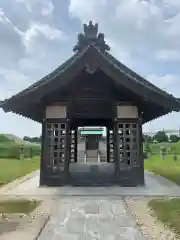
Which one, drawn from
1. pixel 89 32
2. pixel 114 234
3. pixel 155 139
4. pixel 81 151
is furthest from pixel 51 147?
pixel 155 139

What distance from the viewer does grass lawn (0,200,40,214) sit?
5.68 m

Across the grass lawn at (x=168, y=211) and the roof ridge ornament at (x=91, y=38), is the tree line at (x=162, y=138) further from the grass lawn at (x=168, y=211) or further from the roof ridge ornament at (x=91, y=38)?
the grass lawn at (x=168, y=211)

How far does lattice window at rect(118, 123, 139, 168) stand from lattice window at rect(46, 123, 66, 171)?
162 cm

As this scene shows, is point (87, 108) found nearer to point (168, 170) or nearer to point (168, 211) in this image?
point (168, 211)

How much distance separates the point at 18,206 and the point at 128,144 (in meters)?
3.89

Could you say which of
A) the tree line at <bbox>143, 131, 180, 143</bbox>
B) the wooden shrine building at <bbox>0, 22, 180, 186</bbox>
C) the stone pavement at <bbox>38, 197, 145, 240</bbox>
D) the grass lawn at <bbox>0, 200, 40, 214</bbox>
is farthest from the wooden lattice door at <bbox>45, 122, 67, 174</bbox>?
the tree line at <bbox>143, 131, 180, 143</bbox>

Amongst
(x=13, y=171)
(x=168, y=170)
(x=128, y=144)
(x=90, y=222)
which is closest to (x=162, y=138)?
(x=168, y=170)

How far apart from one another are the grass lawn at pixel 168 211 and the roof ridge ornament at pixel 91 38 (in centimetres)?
507

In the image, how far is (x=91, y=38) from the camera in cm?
954

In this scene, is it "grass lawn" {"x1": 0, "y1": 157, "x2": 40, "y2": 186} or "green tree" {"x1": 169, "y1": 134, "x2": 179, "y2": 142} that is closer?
"grass lawn" {"x1": 0, "y1": 157, "x2": 40, "y2": 186}

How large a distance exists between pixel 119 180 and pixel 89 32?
4.42m

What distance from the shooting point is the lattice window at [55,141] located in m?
9.02

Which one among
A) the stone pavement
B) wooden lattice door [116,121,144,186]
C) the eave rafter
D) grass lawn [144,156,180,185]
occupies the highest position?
the eave rafter

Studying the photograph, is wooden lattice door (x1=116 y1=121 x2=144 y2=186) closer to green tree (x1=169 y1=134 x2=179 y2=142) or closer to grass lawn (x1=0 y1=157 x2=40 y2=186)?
grass lawn (x1=0 y1=157 x2=40 y2=186)
